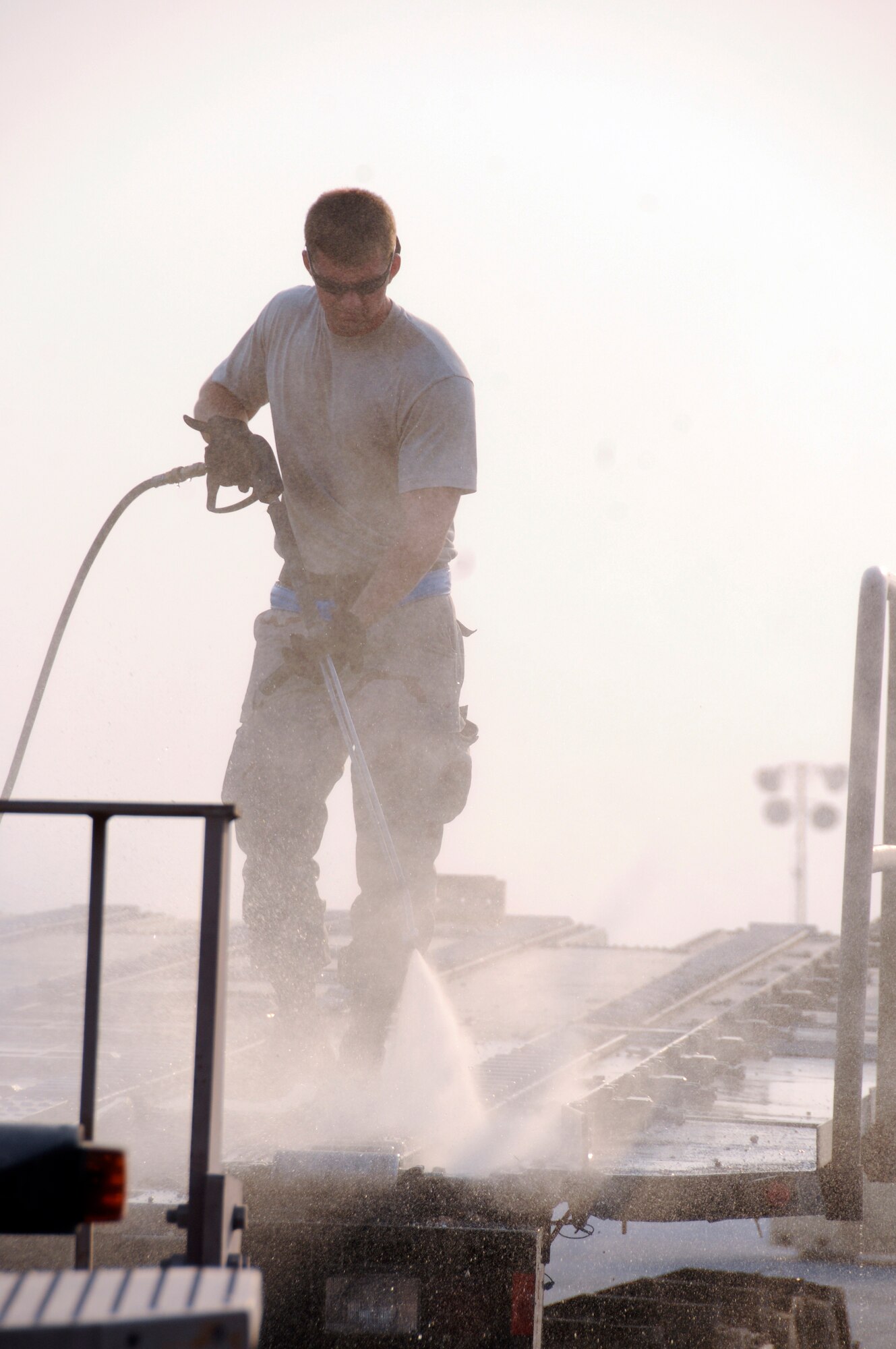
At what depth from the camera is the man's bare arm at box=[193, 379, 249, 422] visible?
4.13 m

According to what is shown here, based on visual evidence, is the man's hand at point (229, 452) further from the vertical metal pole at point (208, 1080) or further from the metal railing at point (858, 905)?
the vertical metal pole at point (208, 1080)

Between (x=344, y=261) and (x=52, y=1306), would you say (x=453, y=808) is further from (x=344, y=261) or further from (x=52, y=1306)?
(x=52, y=1306)

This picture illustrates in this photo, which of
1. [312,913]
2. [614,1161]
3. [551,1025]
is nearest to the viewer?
[614,1161]

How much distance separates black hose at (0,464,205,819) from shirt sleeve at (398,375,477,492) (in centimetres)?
72

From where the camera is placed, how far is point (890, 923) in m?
3.53

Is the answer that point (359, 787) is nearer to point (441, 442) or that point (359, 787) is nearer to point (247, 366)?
point (441, 442)

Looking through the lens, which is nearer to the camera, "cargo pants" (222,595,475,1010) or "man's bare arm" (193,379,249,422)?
"cargo pants" (222,595,475,1010)

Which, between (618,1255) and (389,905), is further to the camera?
(618,1255)

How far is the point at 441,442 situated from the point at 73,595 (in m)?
1.26

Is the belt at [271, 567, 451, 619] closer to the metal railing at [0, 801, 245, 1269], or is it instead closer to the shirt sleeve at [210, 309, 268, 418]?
the shirt sleeve at [210, 309, 268, 418]

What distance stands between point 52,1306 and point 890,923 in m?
2.62

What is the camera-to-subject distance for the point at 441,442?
12.4 feet

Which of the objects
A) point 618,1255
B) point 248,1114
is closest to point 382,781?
point 248,1114

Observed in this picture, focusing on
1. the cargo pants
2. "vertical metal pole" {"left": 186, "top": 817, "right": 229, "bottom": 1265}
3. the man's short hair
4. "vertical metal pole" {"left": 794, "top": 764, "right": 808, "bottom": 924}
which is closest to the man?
the cargo pants
